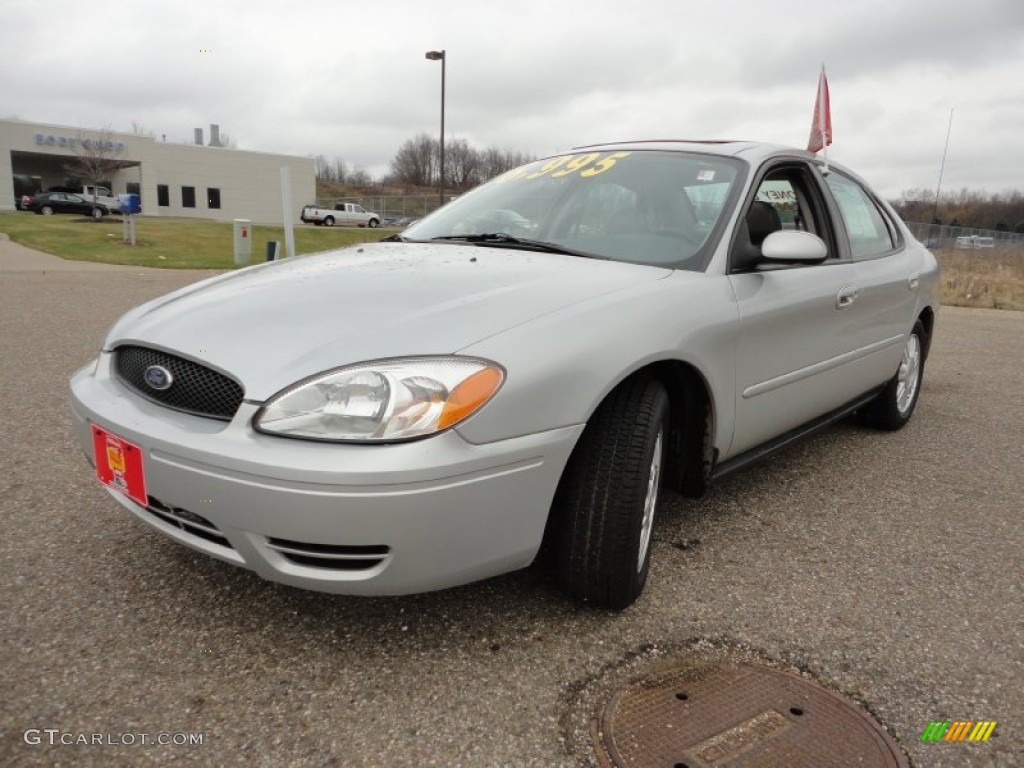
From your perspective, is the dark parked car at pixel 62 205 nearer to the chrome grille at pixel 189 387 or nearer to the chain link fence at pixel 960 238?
the chain link fence at pixel 960 238

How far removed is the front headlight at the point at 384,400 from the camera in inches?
67.6

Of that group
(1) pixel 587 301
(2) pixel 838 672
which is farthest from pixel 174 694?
(2) pixel 838 672

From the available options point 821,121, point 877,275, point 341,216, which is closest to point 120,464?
point 877,275

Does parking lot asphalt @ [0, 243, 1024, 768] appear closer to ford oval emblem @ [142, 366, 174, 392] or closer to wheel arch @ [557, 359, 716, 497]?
wheel arch @ [557, 359, 716, 497]

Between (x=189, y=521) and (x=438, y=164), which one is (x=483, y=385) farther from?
(x=438, y=164)

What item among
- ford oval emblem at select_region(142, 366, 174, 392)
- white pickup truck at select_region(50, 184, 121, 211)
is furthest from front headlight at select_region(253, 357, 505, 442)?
white pickup truck at select_region(50, 184, 121, 211)

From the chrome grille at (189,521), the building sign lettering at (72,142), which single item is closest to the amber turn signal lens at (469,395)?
the chrome grille at (189,521)

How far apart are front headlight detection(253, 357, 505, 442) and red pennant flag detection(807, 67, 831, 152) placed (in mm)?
4106

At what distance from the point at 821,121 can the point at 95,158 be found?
143ft

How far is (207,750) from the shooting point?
64.3 inches

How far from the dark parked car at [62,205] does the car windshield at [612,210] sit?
3928cm

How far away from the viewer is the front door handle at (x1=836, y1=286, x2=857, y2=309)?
3.14m

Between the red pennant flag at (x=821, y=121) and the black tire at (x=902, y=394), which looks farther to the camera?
the red pennant flag at (x=821, y=121)
